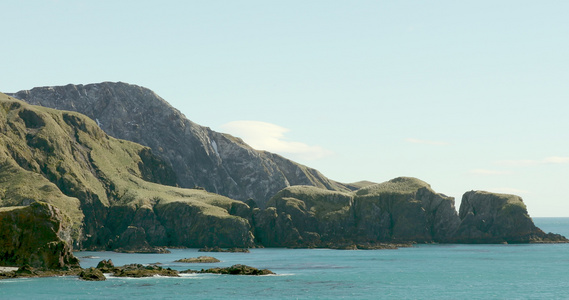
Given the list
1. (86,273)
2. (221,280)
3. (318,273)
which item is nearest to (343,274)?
(318,273)

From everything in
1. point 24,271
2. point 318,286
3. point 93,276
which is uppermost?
point 24,271

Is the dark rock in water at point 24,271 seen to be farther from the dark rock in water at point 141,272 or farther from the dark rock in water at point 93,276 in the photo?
the dark rock in water at point 141,272

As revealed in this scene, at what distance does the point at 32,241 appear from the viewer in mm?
159875

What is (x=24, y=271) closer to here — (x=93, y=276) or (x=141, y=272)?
(x=93, y=276)

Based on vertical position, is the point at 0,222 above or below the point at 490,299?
above

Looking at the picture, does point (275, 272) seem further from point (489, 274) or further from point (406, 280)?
point (489, 274)

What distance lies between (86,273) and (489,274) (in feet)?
321

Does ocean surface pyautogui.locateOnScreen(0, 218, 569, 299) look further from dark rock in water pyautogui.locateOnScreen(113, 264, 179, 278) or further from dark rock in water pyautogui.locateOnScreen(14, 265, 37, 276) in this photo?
dark rock in water pyautogui.locateOnScreen(14, 265, 37, 276)

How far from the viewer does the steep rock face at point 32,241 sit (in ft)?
518

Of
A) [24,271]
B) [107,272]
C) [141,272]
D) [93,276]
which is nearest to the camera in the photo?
[93,276]

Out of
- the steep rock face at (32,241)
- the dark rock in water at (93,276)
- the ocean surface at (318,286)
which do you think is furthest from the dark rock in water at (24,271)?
the dark rock in water at (93,276)

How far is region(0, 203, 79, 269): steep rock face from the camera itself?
518 ft

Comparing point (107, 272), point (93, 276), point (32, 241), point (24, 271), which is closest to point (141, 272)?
point (107, 272)

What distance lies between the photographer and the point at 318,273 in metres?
173
